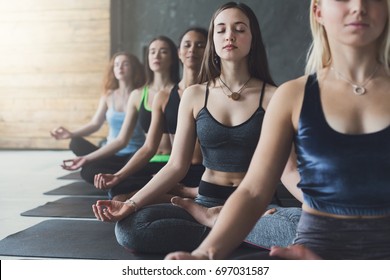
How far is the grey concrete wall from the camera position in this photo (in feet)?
17.0

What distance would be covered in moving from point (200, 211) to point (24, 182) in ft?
6.77

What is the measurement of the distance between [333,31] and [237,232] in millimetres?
353

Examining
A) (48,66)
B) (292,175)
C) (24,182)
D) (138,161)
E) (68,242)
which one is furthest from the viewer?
(48,66)

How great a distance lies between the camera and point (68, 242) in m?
1.86

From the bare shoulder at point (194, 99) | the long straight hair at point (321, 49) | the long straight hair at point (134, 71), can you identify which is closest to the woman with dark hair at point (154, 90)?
the long straight hair at point (134, 71)

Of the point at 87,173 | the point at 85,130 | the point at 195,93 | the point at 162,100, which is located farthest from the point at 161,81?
the point at 195,93

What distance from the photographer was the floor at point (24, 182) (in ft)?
7.46

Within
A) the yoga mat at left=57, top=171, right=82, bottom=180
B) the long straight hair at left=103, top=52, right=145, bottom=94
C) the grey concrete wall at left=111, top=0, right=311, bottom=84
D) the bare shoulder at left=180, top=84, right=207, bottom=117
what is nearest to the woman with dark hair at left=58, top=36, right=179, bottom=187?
the long straight hair at left=103, top=52, right=145, bottom=94

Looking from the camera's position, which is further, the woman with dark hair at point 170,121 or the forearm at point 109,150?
the forearm at point 109,150

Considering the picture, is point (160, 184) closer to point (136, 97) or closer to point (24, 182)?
point (136, 97)

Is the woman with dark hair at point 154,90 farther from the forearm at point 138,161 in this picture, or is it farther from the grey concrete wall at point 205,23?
the grey concrete wall at point 205,23

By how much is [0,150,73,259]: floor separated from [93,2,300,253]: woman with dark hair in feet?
1.59

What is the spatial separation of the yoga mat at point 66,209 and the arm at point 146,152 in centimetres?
37

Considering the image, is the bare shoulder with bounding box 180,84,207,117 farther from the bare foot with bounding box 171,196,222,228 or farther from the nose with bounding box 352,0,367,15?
the nose with bounding box 352,0,367,15
